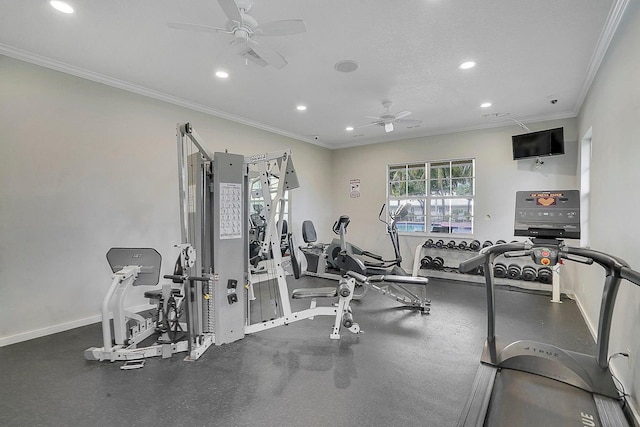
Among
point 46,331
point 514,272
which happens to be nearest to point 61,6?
point 46,331

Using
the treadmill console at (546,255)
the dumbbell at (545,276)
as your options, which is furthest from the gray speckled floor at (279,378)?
the dumbbell at (545,276)

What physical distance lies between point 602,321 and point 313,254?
14.7 ft

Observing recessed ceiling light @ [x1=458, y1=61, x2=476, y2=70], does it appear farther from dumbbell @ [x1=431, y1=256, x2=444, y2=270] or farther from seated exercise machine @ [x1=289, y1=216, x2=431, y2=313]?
dumbbell @ [x1=431, y1=256, x2=444, y2=270]

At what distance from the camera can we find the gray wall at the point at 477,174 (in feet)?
16.6

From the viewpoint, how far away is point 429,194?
641 cm

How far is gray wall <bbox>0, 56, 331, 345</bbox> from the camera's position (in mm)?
3072

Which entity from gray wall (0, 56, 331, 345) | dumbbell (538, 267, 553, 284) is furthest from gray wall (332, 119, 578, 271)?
gray wall (0, 56, 331, 345)

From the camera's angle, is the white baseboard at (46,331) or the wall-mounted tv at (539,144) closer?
the white baseboard at (46,331)

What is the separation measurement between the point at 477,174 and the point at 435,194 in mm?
913

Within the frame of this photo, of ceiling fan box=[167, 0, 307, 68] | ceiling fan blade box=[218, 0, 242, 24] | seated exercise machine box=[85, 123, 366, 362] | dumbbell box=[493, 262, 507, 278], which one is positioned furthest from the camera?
dumbbell box=[493, 262, 507, 278]

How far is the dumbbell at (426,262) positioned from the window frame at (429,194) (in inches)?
24.3

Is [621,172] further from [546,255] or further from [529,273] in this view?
[529,273]

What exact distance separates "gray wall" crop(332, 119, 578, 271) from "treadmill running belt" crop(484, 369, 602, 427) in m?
4.05

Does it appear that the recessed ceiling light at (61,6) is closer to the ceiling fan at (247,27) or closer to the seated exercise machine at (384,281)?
the ceiling fan at (247,27)
